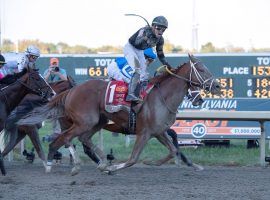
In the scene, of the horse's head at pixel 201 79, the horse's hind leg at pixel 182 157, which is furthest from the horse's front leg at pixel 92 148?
the horse's head at pixel 201 79

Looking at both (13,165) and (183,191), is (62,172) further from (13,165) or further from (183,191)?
(183,191)

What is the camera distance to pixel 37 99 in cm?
1100

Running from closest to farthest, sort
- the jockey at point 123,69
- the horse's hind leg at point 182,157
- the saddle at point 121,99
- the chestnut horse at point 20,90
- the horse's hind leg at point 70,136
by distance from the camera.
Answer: the saddle at point 121,99 → the horse's hind leg at point 70,136 → the chestnut horse at point 20,90 → the jockey at point 123,69 → the horse's hind leg at point 182,157

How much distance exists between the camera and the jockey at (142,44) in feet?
32.3

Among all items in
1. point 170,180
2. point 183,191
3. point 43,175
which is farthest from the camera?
point 43,175

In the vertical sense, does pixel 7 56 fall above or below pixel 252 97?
above

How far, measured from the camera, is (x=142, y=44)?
32.8 ft

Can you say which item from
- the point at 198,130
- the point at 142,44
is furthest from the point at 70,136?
the point at 198,130

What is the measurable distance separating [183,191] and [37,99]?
3593 mm

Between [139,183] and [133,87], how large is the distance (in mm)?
1495

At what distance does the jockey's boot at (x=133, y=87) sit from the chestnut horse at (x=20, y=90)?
142 centimetres

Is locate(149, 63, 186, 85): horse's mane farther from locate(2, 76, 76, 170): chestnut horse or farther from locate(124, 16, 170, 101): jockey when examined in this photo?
locate(2, 76, 76, 170): chestnut horse

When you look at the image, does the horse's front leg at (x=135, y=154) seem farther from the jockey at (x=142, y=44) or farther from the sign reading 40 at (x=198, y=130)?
the sign reading 40 at (x=198, y=130)

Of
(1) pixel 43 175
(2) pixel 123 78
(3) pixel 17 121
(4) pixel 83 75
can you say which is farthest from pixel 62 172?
(4) pixel 83 75
